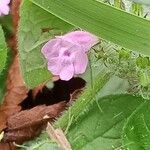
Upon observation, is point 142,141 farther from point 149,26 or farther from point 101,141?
point 149,26

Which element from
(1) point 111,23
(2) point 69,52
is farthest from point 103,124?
(1) point 111,23

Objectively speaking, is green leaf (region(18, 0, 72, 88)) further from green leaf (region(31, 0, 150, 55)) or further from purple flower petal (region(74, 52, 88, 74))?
green leaf (region(31, 0, 150, 55))

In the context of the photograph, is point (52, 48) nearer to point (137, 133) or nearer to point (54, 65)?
point (54, 65)

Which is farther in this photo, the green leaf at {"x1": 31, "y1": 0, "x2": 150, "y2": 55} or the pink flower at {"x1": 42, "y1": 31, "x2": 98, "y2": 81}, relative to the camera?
the pink flower at {"x1": 42, "y1": 31, "x2": 98, "y2": 81}

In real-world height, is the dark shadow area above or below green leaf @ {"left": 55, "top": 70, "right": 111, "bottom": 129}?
below

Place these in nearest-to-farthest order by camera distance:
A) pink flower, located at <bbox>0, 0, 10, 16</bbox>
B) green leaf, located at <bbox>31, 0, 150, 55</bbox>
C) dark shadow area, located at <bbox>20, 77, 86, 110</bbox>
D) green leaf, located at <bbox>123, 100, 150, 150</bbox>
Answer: green leaf, located at <bbox>31, 0, 150, 55</bbox>, green leaf, located at <bbox>123, 100, 150, 150</bbox>, pink flower, located at <bbox>0, 0, 10, 16</bbox>, dark shadow area, located at <bbox>20, 77, 86, 110</bbox>

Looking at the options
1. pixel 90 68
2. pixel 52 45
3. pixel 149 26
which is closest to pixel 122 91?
pixel 90 68

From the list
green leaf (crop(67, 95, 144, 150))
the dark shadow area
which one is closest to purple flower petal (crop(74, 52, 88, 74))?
green leaf (crop(67, 95, 144, 150))
